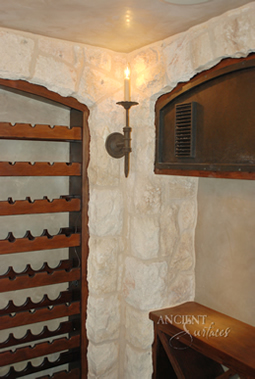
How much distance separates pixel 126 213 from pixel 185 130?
536mm

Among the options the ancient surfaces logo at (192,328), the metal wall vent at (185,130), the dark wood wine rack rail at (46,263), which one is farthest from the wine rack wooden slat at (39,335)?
the metal wall vent at (185,130)

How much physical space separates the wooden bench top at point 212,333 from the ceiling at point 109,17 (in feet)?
4.06

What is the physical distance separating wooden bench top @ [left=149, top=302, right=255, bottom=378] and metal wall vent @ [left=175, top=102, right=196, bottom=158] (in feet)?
2.41

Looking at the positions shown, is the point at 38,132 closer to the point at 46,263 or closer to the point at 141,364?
the point at 46,263

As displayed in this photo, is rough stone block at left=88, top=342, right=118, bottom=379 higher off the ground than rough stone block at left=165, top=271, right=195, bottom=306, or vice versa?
rough stone block at left=165, top=271, right=195, bottom=306

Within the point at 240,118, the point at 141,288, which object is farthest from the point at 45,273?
the point at 240,118

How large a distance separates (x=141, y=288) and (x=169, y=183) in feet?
1.73

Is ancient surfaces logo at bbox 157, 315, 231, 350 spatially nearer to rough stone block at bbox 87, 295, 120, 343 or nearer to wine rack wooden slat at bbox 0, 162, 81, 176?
rough stone block at bbox 87, 295, 120, 343

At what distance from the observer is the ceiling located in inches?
45.4

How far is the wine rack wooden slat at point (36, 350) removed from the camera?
5.09 ft

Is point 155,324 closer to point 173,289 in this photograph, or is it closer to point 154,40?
point 173,289

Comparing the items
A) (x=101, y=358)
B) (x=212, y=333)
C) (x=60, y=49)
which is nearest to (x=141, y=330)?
(x=101, y=358)

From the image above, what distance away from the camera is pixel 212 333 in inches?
54.8

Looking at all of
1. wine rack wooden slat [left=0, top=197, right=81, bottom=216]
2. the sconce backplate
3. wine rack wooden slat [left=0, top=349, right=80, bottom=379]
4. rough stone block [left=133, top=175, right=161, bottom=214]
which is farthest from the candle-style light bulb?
wine rack wooden slat [left=0, top=349, right=80, bottom=379]
